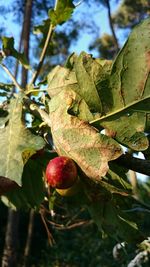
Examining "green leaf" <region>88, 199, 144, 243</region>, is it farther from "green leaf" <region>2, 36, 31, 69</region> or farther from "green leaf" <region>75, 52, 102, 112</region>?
"green leaf" <region>2, 36, 31, 69</region>

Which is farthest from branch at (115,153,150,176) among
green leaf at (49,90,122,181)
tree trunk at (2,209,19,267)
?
tree trunk at (2,209,19,267)

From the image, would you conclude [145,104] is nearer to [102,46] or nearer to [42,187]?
[42,187]

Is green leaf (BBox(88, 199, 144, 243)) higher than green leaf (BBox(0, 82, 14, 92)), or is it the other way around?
green leaf (BBox(0, 82, 14, 92))

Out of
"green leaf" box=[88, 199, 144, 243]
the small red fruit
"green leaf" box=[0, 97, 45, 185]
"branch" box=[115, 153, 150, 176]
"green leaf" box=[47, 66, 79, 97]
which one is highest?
"green leaf" box=[47, 66, 79, 97]

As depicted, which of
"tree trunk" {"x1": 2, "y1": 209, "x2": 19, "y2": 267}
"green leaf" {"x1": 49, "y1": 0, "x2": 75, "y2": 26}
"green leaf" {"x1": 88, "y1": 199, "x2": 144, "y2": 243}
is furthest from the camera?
"tree trunk" {"x1": 2, "y1": 209, "x2": 19, "y2": 267}

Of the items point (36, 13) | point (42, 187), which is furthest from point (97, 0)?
point (42, 187)

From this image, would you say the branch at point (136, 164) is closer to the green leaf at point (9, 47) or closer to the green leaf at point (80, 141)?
the green leaf at point (80, 141)

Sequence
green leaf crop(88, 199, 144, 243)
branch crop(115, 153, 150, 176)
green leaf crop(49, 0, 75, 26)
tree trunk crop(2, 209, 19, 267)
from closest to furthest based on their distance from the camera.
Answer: branch crop(115, 153, 150, 176) < green leaf crop(88, 199, 144, 243) < green leaf crop(49, 0, 75, 26) < tree trunk crop(2, 209, 19, 267)
